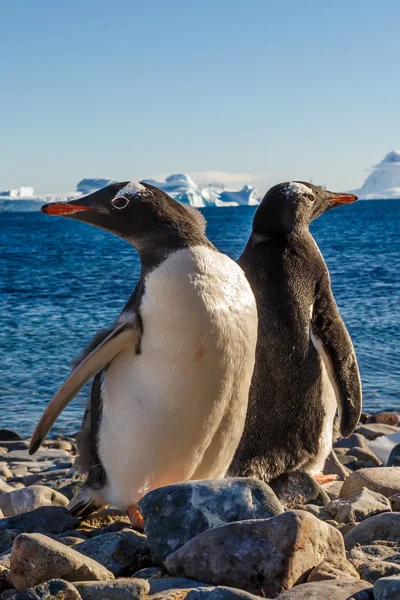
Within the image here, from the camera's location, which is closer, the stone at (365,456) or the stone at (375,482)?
the stone at (375,482)

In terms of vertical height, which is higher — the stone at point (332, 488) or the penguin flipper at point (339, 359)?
the penguin flipper at point (339, 359)

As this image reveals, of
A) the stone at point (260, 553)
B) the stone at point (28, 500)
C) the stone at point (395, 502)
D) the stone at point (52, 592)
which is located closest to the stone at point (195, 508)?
the stone at point (260, 553)

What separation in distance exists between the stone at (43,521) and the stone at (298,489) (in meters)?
1.03

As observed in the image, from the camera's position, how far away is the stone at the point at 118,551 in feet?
9.53

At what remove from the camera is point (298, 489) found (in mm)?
4273

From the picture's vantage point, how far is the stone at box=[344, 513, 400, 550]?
316cm

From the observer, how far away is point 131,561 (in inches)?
116

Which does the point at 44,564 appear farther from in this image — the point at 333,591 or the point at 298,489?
the point at 298,489

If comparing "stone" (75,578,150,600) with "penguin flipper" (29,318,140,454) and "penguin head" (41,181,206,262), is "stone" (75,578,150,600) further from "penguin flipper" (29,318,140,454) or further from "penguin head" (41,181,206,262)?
"penguin head" (41,181,206,262)

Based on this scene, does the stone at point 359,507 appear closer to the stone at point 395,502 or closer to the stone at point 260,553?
the stone at point 395,502

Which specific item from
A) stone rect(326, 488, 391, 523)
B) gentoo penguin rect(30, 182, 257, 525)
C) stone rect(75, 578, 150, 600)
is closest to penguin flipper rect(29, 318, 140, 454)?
gentoo penguin rect(30, 182, 257, 525)

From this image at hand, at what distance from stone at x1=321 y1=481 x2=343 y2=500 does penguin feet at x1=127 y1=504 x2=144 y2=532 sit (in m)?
1.09

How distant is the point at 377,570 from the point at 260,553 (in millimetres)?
337

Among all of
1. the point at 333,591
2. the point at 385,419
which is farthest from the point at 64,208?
the point at 385,419
